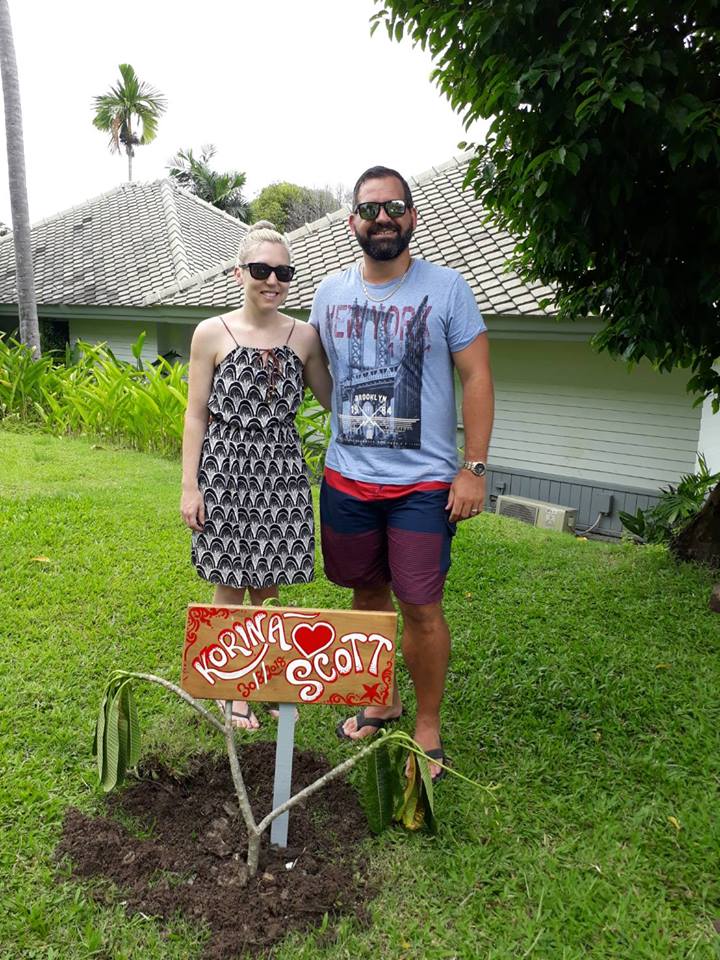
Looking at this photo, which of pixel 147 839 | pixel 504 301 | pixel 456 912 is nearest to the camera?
pixel 456 912

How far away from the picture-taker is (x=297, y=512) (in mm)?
2760

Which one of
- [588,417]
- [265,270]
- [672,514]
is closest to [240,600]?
[265,270]

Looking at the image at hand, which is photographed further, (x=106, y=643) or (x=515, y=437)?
(x=515, y=437)

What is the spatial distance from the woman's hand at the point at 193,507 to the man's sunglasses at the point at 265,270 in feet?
2.49

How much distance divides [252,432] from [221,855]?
1.32 m

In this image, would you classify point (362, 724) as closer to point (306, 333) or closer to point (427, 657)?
point (427, 657)

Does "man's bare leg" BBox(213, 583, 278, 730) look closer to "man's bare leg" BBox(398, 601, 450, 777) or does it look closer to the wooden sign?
"man's bare leg" BBox(398, 601, 450, 777)

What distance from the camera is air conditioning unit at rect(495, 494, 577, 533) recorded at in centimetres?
905

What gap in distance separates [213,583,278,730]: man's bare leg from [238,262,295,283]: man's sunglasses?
110 cm

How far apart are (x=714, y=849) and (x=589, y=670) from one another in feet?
3.74

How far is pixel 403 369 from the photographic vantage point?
7.84ft

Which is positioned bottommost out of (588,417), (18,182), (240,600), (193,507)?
(588,417)

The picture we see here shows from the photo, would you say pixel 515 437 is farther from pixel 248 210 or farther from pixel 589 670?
pixel 248 210

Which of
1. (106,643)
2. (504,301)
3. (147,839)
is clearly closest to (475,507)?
(147,839)
